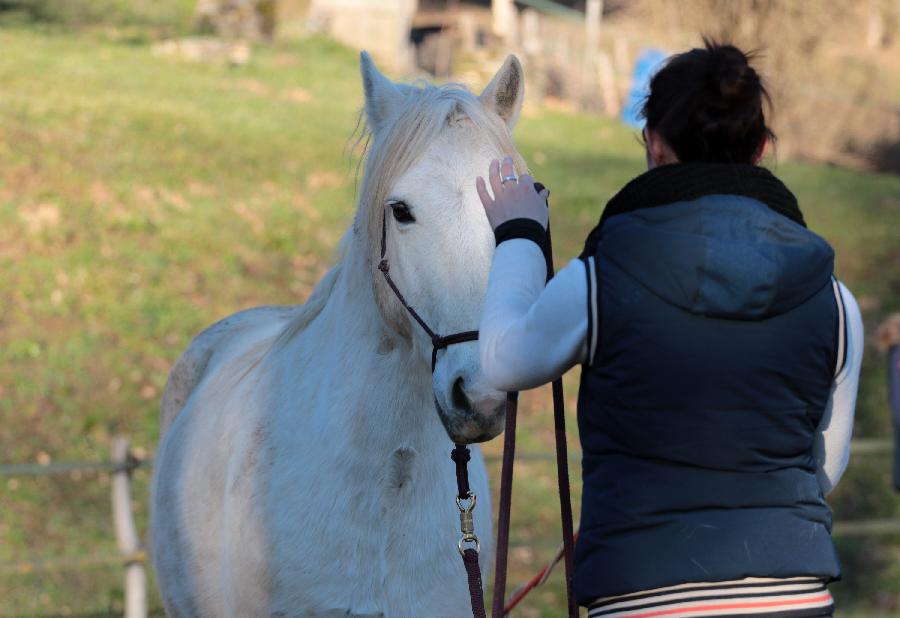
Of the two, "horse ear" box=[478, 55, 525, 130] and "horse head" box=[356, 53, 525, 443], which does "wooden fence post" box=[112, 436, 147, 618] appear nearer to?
"horse head" box=[356, 53, 525, 443]

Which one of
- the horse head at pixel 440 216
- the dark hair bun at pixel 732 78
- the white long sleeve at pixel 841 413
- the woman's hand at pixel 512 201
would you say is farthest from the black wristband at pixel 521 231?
the white long sleeve at pixel 841 413

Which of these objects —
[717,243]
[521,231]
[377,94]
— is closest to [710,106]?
[717,243]

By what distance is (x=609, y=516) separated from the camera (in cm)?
207

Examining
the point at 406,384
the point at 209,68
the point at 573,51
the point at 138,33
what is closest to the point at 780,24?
the point at 573,51

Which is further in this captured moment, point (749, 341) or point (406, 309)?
point (406, 309)

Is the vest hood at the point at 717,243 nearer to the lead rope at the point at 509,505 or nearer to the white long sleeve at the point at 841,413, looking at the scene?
the white long sleeve at the point at 841,413

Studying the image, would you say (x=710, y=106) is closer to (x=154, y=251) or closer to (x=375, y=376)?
(x=375, y=376)

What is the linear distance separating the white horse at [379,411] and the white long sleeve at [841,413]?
2.14ft

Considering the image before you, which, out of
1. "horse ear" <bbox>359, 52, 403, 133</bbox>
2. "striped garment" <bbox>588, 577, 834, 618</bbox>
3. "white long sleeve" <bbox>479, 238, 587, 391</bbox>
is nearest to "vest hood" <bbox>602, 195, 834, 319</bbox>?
"white long sleeve" <bbox>479, 238, 587, 391</bbox>

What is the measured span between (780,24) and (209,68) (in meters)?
10.3

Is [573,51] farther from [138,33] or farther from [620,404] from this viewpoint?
[620,404]

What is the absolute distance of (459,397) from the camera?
2.42 metres

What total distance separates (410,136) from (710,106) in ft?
2.77

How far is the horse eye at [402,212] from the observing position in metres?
2.62
